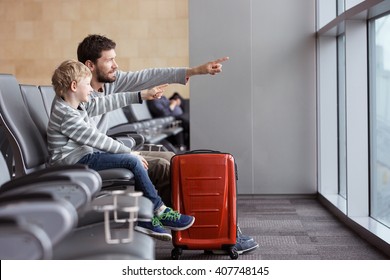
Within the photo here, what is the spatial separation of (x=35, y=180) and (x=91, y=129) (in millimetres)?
1026

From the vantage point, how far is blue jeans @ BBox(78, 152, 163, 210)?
2.75m

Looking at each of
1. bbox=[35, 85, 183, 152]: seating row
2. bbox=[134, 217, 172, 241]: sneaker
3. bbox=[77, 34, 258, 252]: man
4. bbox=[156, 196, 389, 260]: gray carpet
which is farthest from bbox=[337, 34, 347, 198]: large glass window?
bbox=[134, 217, 172, 241]: sneaker

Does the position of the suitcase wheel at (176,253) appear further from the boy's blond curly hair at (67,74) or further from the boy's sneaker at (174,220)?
the boy's blond curly hair at (67,74)

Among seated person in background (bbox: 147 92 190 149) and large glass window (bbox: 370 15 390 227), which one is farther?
seated person in background (bbox: 147 92 190 149)

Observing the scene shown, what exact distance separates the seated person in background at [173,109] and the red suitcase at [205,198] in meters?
4.51

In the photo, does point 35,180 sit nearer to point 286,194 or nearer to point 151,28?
point 286,194

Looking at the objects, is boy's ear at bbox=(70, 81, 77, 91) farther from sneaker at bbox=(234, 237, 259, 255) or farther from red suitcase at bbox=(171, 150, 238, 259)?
sneaker at bbox=(234, 237, 259, 255)

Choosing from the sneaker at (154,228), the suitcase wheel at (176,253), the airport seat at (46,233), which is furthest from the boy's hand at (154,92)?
the airport seat at (46,233)

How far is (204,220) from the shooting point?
2.96 meters

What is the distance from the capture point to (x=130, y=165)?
108 inches

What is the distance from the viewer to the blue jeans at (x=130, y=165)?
2.75m

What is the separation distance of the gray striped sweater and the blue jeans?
31mm

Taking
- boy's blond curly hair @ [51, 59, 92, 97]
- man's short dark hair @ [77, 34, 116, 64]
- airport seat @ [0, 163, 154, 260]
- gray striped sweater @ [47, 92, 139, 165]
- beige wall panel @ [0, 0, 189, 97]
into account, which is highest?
beige wall panel @ [0, 0, 189, 97]
